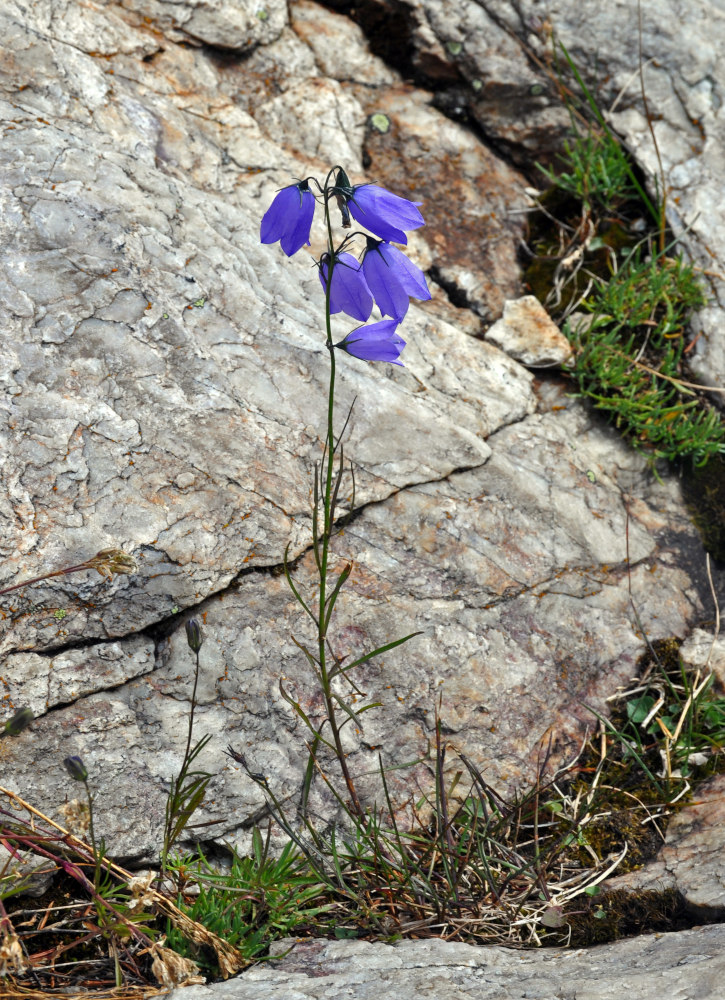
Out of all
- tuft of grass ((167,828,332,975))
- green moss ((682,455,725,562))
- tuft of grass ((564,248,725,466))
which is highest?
tuft of grass ((564,248,725,466))

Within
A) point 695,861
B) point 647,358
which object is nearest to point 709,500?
point 647,358

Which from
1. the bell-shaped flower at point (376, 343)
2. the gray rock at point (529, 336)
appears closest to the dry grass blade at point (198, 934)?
the bell-shaped flower at point (376, 343)

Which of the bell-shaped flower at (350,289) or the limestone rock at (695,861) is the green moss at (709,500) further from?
the bell-shaped flower at (350,289)

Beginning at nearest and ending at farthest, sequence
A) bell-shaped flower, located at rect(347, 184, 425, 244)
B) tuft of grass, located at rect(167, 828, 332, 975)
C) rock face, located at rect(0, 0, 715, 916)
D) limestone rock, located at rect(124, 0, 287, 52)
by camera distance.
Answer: bell-shaped flower, located at rect(347, 184, 425, 244) → tuft of grass, located at rect(167, 828, 332, 975) → rock face, located at rect(0, 0, 715, 916) → limestone rock, located at rect(124, 0, 287, 52)

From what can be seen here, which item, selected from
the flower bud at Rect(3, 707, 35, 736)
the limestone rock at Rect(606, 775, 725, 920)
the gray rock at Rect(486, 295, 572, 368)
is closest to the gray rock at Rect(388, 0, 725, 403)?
the gray rock at Rect(486, 295, 572, 368)

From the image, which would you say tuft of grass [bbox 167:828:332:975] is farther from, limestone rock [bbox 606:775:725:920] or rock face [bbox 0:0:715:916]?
limestone rock [bbox 606:775:725:920]

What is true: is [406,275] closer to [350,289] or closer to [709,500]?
[350,289]

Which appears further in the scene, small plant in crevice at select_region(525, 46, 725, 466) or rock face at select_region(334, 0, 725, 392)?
rock face at select_region(334, 0, 725, 392)

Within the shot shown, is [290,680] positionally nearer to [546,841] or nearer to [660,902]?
[546,841]
